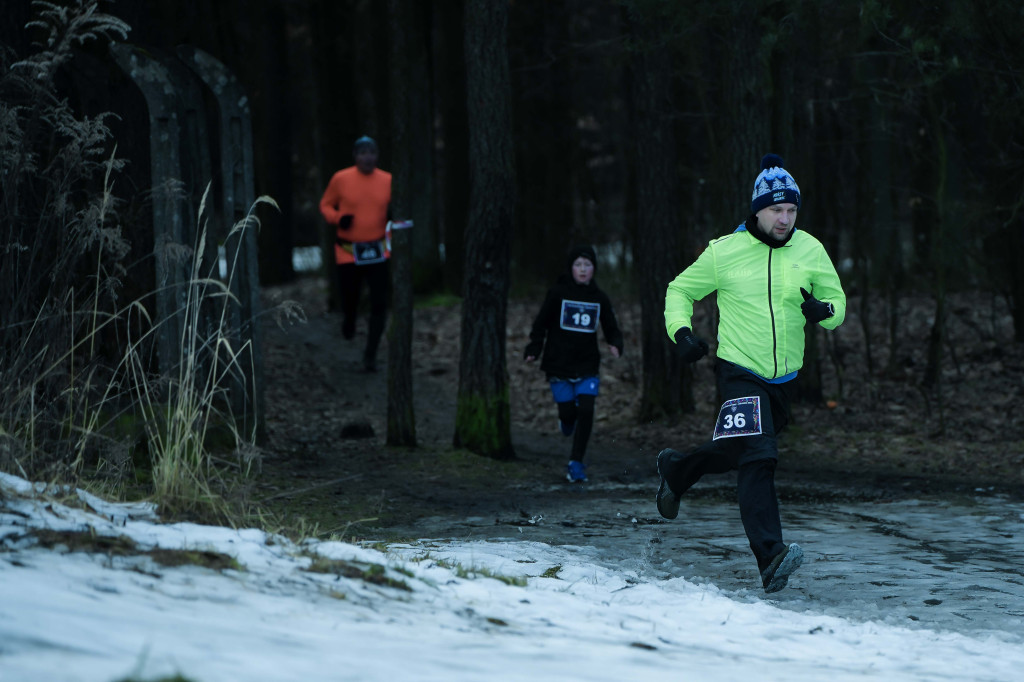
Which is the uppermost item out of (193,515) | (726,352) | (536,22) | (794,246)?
(536,22)

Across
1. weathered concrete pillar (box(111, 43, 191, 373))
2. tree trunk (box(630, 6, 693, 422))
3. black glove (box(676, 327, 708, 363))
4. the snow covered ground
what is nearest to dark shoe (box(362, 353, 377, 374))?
tree trunk (box(630, 6, 693, 422))

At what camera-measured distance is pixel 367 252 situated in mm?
14609

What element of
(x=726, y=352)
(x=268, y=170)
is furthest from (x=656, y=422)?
(x=268, y=170)

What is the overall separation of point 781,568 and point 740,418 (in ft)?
2.71

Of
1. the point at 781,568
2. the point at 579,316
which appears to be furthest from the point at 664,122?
the point at 781,568

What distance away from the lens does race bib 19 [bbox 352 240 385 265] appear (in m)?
14.6

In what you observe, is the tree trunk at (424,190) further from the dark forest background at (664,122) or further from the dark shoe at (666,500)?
the dark shoe at (666,500)

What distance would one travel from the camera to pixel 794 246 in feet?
22.4

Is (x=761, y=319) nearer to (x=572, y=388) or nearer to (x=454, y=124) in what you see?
(x=572, y=388)

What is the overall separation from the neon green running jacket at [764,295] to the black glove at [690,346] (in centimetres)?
10

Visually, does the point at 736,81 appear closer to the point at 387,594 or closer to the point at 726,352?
the point at 726,352

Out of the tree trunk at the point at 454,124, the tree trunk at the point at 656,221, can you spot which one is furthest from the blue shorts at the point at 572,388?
the tree trunk at the point at 454,124

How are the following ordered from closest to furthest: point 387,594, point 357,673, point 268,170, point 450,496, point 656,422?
point 357,673
point 387,594
point 450,496
point 656,422
point 268,170

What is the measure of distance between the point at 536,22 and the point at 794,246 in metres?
15.4
